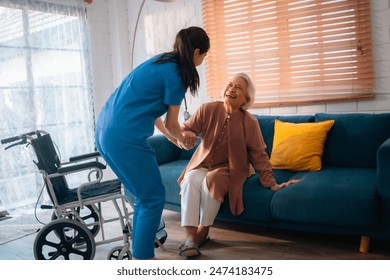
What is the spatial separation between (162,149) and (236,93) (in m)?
0.91

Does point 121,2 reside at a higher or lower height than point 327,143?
higher

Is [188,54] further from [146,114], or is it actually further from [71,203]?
[71,203]

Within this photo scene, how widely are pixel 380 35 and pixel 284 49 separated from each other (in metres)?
0.70

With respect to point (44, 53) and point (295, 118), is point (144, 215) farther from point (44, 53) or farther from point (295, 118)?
point (44, 53)

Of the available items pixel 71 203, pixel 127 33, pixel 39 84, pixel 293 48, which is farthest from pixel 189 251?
pixel 127 33

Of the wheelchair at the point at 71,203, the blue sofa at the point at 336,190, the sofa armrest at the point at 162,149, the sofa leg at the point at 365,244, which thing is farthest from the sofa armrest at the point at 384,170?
the sofa armrest at the point at 162,149

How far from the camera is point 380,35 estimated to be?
286 centimetres

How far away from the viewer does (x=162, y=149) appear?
327 cm

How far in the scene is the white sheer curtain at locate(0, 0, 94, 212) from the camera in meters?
3.45

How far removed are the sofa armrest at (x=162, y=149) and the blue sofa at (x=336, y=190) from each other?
20 cm

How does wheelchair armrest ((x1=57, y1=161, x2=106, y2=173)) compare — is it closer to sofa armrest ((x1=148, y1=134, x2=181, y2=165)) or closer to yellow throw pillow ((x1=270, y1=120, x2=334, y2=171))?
sofa armrest ((x1=148, y1=134, x2=181, y2=165))

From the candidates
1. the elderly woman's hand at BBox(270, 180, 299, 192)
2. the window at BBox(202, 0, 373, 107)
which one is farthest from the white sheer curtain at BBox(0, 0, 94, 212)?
the elderly woman's hand at BBox(270, 180, 299, 192)
